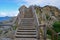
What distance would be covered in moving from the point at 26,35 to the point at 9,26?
137 cm

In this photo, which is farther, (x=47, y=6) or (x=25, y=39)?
(x=47, y=6)

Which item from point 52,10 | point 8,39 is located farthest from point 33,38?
point 52,10

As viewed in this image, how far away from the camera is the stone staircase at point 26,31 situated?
1056 cm

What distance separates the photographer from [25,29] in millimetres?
11539

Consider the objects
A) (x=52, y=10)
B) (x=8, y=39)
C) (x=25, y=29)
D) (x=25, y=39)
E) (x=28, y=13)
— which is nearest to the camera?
(x=8, y=39)

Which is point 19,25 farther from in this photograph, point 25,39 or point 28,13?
point 28,13

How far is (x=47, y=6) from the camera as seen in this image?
84.6 feet

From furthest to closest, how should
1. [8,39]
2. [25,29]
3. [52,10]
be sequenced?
[52,10], [25,29], [8,39]

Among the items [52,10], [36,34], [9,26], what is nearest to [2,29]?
[9,26]

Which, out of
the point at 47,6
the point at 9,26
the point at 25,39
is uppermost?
the point at 47,6

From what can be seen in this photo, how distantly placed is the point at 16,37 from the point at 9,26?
1.05 metres

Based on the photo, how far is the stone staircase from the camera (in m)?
10.6

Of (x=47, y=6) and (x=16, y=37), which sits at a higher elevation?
(x=47, y=6)

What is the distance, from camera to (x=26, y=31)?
36.9 ft
